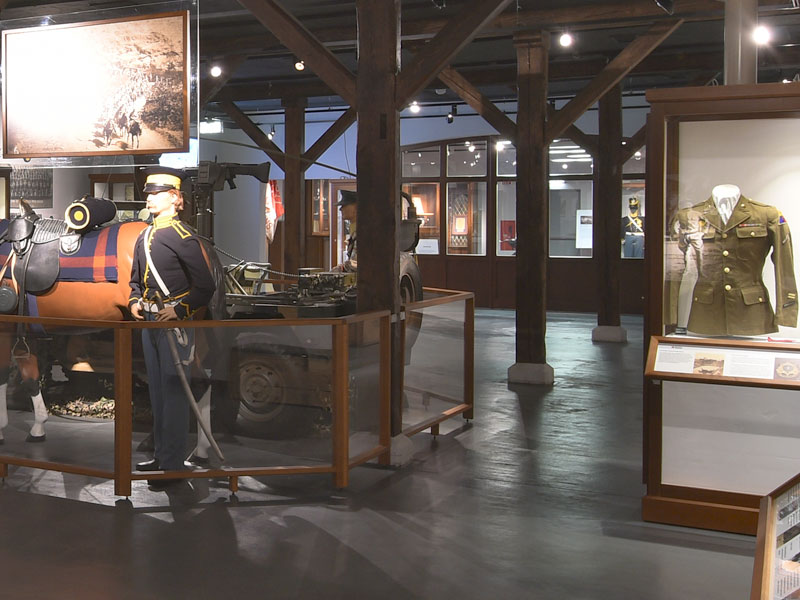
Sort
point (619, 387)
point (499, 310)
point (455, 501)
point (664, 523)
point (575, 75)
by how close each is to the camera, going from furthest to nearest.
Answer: point (499, 310)
point (575, 75)
point (619, 387)
point (455, 501)
point (664, 523)

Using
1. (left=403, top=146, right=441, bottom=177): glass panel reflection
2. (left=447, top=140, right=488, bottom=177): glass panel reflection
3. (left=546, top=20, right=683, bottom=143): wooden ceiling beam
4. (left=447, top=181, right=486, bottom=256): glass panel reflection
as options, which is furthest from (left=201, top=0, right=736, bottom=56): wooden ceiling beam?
(left=403, top=146, right=441, bottom=177): glass panel reflection

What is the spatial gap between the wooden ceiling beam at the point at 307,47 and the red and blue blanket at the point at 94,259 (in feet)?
4.94

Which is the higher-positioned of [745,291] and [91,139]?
[91,139]

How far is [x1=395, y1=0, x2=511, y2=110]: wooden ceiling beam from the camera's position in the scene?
542 cm

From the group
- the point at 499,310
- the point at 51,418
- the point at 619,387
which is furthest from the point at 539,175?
the point at 499,310

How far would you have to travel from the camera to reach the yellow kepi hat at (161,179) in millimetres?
5098

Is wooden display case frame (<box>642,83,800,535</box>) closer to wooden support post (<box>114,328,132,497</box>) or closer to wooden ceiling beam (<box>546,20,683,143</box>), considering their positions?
wooden support post (<box>114,328,132,497</box>)

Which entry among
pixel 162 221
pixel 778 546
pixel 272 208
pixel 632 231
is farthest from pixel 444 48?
pixel 272 208

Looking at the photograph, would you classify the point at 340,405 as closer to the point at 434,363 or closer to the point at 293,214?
the point at 434,363

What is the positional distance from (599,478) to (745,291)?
4.60ft

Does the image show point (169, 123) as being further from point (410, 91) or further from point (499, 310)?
point (499, 310)

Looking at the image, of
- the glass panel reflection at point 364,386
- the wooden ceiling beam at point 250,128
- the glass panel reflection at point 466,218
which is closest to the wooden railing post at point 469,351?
the glass panel reflection at point 364,386

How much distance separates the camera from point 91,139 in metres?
5.14

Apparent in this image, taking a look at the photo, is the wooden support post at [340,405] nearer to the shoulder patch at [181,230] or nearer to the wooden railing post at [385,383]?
the wooden railing post at [385,383]
